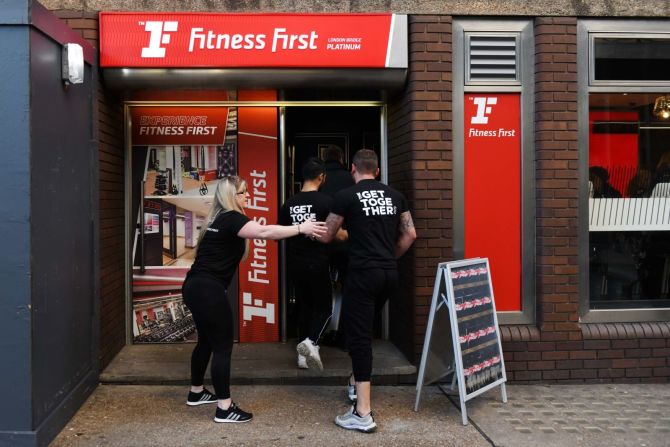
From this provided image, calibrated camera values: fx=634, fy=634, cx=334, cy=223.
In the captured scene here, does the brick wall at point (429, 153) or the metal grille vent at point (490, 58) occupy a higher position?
the metal grille vent at point (490, 58)

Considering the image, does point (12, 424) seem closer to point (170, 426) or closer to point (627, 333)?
point (170, 426)

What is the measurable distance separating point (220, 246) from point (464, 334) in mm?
1901

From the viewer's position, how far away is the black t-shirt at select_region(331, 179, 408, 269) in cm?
452

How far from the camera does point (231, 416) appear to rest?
15.1 ft

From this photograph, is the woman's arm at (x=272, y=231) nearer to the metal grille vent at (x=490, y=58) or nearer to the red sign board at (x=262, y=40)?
the red sign board at (x=262, y=40)

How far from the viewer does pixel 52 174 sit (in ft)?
14.2

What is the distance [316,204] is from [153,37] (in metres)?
2.02

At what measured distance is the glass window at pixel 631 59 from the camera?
5742 millimetres

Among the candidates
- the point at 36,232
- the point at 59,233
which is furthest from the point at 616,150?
the point at 36,232

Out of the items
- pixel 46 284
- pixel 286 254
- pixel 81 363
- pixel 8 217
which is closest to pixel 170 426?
pixel 81 363

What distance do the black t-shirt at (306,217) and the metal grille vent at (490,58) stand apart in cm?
174

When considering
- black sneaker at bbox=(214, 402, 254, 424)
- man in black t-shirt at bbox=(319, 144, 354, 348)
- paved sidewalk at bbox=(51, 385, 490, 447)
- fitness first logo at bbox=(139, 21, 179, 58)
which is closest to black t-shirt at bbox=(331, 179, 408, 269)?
paved sidewalk at bbox=(51, 385, 490, 447)

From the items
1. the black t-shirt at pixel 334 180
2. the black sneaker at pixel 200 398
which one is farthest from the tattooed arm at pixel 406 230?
the black sneaker at pixel 200 398

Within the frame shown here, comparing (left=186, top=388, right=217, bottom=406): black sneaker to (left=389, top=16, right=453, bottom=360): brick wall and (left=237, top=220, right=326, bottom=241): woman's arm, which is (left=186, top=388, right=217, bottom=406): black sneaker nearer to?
(left=237, top=220, right=326, bottom=241): woman's arm
